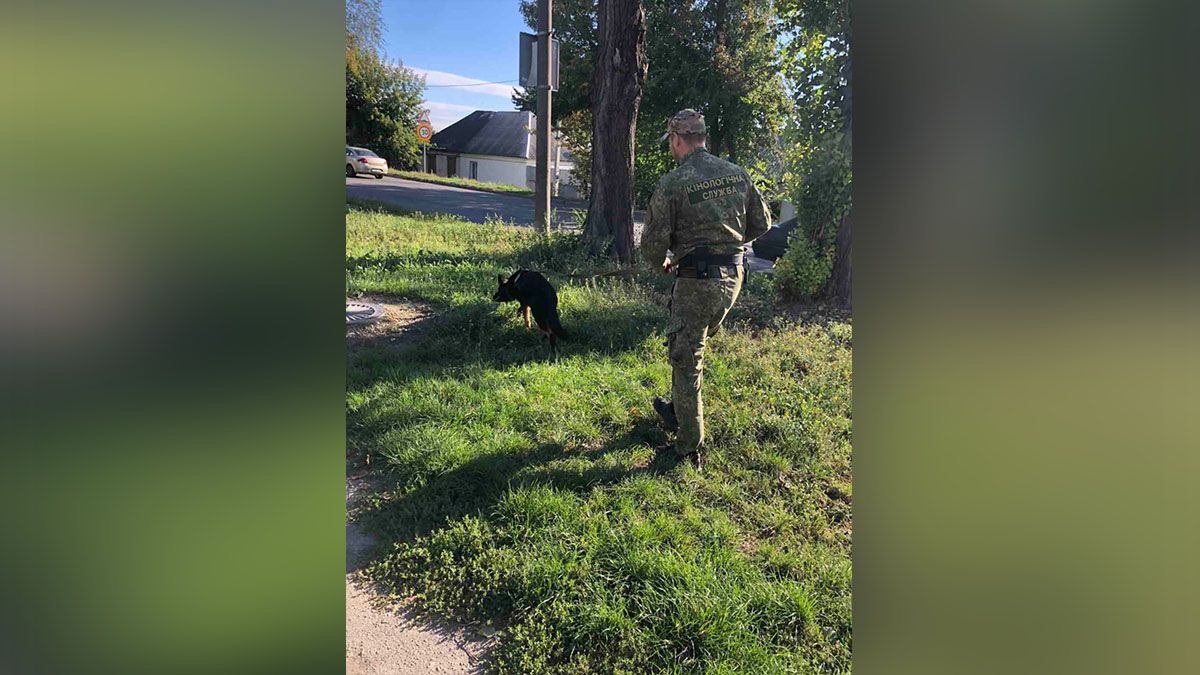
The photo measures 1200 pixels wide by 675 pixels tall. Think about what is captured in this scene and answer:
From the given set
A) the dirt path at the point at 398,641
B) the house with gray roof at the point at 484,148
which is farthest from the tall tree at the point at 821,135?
the house with gray roof at the point at 484,148

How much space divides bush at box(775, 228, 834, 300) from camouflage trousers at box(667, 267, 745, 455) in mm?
4847

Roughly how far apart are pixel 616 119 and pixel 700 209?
6415 millimetres

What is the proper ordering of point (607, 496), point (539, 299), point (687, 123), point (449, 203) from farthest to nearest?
Answer: point (449, 203) < point (539, 299) < point (687, 123) < point (607, 496)

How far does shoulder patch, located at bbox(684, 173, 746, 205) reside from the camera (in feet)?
13.8

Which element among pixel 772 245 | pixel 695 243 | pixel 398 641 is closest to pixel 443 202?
pixel 772 245

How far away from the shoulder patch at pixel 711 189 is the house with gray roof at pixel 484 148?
36.7 meters

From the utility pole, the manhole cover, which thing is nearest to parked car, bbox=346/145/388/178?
the utility pole

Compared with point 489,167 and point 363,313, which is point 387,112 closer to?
point 489,167

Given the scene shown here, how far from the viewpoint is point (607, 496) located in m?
3.80

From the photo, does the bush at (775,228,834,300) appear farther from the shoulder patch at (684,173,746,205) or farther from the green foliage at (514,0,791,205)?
the green foliage at (514,0,791,205)

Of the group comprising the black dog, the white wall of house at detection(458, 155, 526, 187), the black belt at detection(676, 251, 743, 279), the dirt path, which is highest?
the white wall of house at detection(458, 155, 526, 187)
